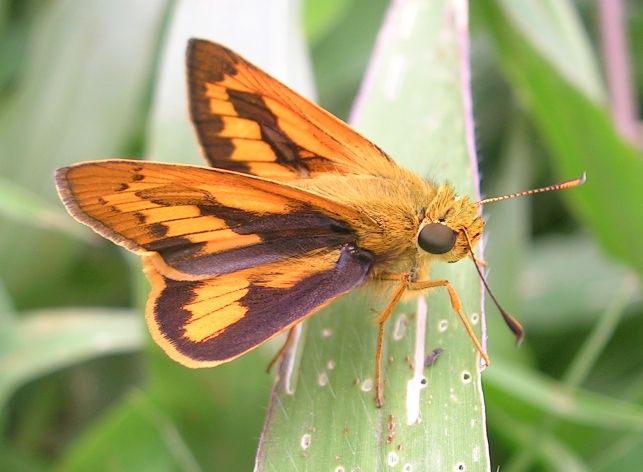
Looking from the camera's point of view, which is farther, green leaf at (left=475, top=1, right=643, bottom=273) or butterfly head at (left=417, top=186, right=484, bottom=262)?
green leaf at (left=475, top=1, right=643, bottom=273)

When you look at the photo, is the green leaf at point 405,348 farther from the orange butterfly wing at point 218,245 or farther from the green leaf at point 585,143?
the green leaf at point 585,143

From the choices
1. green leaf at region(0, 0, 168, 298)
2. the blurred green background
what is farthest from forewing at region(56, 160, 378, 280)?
green leaf at region(0, 0, 168, 298)

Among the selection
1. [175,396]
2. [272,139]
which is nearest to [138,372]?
[175,396]

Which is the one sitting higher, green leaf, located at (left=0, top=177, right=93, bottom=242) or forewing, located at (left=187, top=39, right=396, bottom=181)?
forewing, located at (left=187, top=39, right=396, bottom=181)

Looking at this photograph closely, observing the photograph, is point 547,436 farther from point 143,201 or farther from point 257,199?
point 143,201

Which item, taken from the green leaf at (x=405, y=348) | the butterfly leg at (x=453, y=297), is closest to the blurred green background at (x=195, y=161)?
the green leaf at (x=405, y=348)

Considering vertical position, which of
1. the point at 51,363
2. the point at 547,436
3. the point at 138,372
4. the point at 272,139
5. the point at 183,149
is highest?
the point at 272,139

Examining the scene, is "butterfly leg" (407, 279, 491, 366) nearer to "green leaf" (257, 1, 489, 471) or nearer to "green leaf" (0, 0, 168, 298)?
"green leaf" (257, 1, 489, 471)
